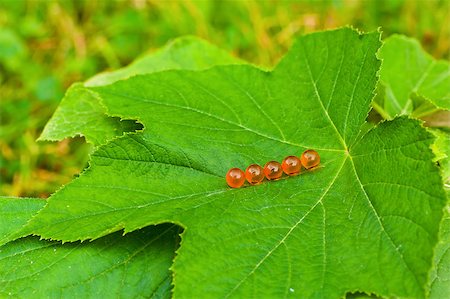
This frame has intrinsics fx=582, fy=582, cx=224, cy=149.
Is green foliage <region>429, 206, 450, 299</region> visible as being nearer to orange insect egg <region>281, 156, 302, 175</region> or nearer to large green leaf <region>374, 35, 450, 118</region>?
orange insect egg <region>281, 156, 302, 175</region>

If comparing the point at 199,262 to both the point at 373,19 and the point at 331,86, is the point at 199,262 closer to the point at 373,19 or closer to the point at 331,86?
the point at 331,86

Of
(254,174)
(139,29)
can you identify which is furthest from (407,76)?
(139,29)

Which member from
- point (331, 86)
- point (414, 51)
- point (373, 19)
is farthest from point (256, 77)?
point (373, 19)

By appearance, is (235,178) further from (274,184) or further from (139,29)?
(139,29)

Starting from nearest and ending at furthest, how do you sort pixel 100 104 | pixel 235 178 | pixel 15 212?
pixel 235 178 → pixel 15 212 → pixel 100 104

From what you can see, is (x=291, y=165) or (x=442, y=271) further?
(x=291, y=165)

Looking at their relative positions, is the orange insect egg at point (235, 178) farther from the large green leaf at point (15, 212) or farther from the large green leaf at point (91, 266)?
the large green leaf at point (15, 212)
